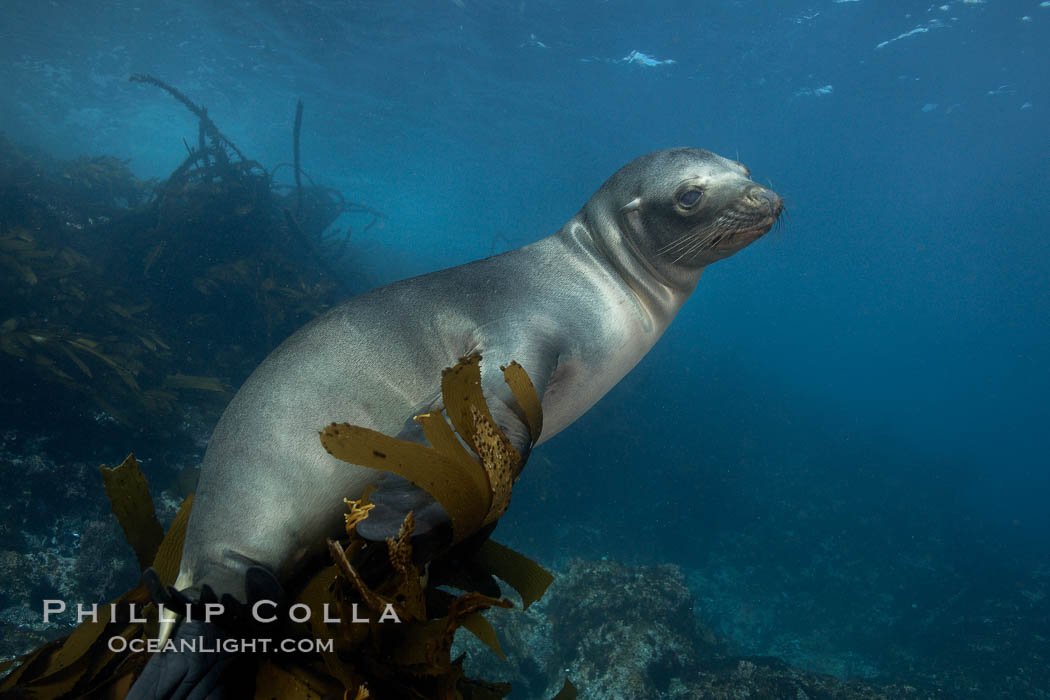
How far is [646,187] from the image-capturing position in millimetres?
2133

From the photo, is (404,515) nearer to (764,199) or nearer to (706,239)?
(706,239)

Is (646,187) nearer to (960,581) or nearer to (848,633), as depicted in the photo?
(848,633)

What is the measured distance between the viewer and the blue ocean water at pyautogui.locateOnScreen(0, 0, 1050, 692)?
11.3 metres

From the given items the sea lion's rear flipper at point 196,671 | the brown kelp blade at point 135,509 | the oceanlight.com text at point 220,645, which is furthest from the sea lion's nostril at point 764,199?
the brown kelp blade at point 135,509

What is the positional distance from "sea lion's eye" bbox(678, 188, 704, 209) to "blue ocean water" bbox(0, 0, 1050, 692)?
3.55 feet

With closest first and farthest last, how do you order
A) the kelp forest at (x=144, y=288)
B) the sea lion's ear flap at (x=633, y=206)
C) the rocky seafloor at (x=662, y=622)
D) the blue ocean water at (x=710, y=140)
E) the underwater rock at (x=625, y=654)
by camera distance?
the sea lion's ear flap at (x=633, y=206)
the rocky seafloor at (x=662, y=622)
the kelp forest at (x=144, y=288)
the underwater rock at (x=625, y=654)
the blue ocean water at (x=710, y=140)

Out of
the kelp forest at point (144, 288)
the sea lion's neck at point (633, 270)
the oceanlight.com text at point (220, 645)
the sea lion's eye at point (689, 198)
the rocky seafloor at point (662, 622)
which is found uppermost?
the sea lion's eye at point (689, 198)

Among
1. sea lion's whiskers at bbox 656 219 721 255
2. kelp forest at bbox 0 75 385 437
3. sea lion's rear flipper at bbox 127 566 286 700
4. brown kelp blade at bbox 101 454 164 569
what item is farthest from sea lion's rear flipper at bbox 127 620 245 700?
kelp forest at bbox 0 75 385 437

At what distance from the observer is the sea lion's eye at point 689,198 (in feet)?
6.66

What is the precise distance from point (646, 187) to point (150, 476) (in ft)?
18.4

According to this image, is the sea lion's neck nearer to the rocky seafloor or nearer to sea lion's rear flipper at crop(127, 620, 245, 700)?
sea lion's rear flipper at crop(127, 620, 245, 700)

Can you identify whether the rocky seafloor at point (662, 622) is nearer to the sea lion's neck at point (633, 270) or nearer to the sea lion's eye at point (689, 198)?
the sea lion's neck at point (633, 270)

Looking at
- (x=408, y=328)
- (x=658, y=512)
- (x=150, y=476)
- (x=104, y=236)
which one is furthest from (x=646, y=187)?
(x=658, y=512)

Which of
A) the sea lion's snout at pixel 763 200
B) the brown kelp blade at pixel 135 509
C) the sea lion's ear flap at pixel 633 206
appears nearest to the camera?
the brown kelp blade at pixel 135 509
